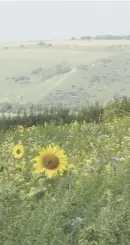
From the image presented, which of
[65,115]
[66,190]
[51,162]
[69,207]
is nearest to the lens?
[69,207]

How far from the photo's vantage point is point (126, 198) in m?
3.93

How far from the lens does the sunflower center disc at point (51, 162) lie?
4.70 m

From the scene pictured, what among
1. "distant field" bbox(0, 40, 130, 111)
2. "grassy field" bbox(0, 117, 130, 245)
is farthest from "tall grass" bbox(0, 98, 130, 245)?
"distant field" bbox(0, 40, 130, 111)

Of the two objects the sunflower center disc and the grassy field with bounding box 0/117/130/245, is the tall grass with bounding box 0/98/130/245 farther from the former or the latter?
the sunflower center disc

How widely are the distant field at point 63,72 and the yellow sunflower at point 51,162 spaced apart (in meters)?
41.7

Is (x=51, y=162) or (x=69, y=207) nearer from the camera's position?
(x=69, y=207)

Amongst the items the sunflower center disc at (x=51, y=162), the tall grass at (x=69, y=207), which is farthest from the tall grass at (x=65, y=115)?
the sunflower center disc at (x=51, y=162)

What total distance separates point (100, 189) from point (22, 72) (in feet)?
313

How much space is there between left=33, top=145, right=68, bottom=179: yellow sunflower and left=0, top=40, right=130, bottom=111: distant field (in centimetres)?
4168

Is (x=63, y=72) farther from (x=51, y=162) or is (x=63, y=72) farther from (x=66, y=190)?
→ (x=66, y=190)

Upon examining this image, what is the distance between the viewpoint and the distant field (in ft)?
222

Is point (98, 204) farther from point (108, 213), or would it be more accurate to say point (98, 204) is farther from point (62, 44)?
point (62, 44)

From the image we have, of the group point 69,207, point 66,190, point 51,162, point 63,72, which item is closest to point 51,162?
point 51,162

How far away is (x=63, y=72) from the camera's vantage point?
90.9m
